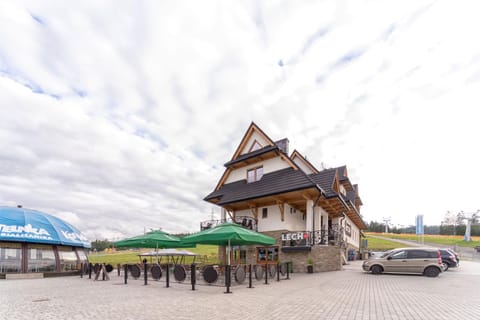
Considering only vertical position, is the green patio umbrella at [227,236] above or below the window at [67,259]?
above

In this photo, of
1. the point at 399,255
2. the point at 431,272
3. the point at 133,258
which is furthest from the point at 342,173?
the point at 133,258

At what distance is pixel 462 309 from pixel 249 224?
51.6ft

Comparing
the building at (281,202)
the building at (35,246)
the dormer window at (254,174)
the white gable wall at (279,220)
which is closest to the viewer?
the building at (35,246)

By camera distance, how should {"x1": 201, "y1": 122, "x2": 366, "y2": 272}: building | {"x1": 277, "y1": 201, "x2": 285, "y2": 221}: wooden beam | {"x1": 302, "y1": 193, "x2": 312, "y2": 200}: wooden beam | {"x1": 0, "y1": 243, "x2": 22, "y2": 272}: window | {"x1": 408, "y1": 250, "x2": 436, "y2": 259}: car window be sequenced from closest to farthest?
{"x1": 408, "y1": 250, "x2": 436, "y2": 259}: car window → {"x1": 0, "y1": 243, "x2": 22, "y2": 272}: window → {"x1": 201, "y1": 122, "x2": 366, "y2": 272}: building → {"x1": 302, "y1": 193, "x2": 312, "y2": 200}: wooden beam → {"x1": 277, "y1": 201, "x2": 285, "y2": 221}: wooden beam

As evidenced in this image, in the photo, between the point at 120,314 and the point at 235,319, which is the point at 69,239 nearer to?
the point at 120,314

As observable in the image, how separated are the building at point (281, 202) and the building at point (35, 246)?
9513mm

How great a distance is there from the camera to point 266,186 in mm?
21094

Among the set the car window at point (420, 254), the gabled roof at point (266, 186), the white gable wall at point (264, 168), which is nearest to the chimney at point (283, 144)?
the white gable wall at point (264, 168)

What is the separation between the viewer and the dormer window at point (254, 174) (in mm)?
23312

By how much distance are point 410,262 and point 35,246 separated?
69.0 feet

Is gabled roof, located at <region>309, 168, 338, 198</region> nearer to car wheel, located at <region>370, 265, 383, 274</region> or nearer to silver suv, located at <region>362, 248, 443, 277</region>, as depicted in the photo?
silver suv, located at <region>362, 248, 443, 277</region>

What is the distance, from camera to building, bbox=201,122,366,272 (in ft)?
61.0

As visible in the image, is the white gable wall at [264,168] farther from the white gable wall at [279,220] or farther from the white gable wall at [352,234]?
the white gable wall at [352,234]

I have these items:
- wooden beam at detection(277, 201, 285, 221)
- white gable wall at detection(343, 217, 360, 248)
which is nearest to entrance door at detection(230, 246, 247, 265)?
wooden beam at detection(277, 201, 285, 221)
